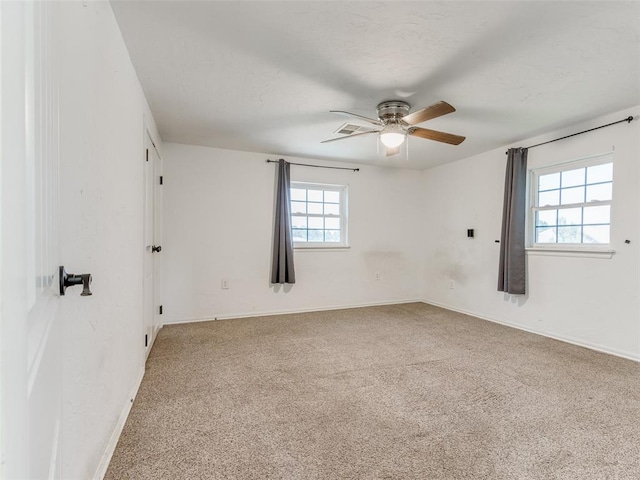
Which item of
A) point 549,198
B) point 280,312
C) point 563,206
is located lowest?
point 280,312

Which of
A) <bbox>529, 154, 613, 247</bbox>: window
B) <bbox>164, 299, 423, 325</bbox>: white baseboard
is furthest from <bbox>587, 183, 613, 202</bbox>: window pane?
<bbox>164, 299, 423, 325</bbox>: white baseboard

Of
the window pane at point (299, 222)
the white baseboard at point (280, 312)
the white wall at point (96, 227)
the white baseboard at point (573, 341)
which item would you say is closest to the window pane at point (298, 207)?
the window pane at point (299, 222)

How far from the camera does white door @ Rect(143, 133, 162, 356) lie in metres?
2.73

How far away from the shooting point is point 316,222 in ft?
15.9

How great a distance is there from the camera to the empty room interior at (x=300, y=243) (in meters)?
0.88

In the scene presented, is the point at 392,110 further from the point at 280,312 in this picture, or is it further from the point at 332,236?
the point at 280,312

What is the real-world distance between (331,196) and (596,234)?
10.6ft

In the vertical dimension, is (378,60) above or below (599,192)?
above

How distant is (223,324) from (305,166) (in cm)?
245

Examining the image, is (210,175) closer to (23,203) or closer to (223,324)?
(223,324)

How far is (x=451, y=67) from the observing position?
7.14ft

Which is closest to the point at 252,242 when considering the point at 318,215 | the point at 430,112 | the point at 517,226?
the point at 318,215

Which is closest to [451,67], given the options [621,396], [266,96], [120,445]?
[266,96]

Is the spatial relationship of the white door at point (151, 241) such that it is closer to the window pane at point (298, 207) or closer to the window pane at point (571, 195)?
the window pane at point (298, 207)
